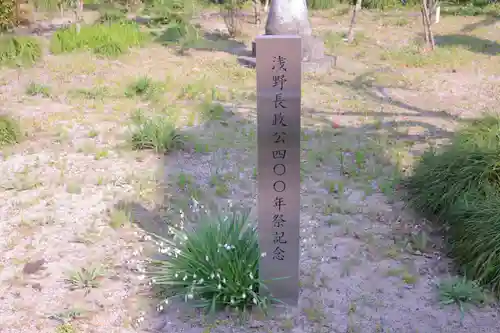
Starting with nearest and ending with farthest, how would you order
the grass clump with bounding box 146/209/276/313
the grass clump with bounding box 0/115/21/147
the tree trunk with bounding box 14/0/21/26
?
the grass clump with bounding box 146/209/276/313 < the grass clump with bounding box 0/115/21/147 < the tree trunk with bounding box 14/0/21/26

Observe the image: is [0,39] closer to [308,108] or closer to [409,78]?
[308,108]

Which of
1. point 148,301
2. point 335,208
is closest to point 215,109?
point 335,208

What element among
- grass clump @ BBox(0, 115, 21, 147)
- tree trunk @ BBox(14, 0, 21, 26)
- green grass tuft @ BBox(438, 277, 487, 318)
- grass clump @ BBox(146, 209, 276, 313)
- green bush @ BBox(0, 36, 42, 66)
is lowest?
green grass tuft @ BBox(438, 277, 487, 318)

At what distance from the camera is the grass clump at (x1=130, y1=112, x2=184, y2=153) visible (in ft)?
17.9

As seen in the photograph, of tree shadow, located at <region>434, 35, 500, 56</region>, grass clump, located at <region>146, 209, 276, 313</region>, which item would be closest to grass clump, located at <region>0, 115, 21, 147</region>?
grass clump, located at <region>146, 209, 276, 313</region>

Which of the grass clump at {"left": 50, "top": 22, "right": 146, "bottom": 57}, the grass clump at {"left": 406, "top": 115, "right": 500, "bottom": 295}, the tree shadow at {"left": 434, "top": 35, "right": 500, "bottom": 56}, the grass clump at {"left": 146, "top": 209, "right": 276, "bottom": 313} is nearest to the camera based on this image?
the grass clump at {"left": 146, "top": 209, "right": 276, "bottom": 313}

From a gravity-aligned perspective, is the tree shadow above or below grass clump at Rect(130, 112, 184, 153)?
above

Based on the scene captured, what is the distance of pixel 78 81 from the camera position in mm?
7695

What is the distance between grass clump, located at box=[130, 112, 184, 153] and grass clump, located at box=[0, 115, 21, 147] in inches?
44.7

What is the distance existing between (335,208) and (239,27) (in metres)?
6.92

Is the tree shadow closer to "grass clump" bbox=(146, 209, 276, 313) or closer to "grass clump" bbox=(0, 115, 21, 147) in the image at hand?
"grass clump" bbox=(0, 115, 21, 147)

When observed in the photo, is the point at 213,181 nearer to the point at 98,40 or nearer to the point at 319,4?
the point at 98,40

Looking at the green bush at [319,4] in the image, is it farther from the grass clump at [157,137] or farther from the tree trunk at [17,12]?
the grass clump at [157,137]

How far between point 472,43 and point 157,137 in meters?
6.34
